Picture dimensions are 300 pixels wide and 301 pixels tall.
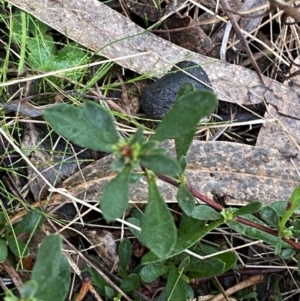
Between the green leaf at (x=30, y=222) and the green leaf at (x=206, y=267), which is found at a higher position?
the green leaf at (x=30, y=222)

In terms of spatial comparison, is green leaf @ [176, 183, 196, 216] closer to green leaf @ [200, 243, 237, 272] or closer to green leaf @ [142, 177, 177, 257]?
green leaf @ [142, 177, 177, 257]

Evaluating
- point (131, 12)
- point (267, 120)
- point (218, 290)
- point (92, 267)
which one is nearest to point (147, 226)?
point (92, 267)

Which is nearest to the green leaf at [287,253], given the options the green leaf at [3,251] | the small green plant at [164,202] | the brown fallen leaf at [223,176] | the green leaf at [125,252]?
the small green plant at [164,202]

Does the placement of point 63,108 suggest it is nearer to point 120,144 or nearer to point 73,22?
point 120,144

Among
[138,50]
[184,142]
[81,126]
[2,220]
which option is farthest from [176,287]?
[138,50]

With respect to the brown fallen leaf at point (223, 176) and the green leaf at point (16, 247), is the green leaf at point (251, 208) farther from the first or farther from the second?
the green leaf at point (16, 247)

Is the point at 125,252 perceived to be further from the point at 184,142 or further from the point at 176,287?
the point at 184,142
